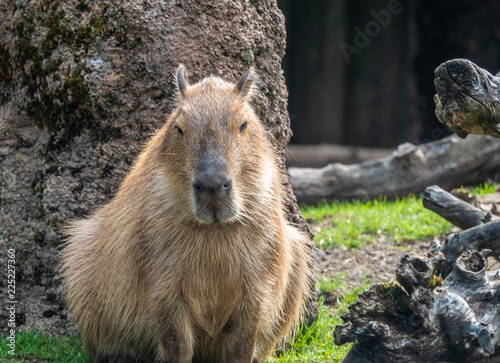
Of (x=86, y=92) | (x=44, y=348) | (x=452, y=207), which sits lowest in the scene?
(x=44, y=348)

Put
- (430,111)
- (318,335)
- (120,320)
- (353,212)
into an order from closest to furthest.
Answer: (120,320) < (318,335) < (353,212) < (430,111)

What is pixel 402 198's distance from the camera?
24.9 ft

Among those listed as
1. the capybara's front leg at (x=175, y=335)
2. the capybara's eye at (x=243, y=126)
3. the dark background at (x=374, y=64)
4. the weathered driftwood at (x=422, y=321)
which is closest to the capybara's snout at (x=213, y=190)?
the capybara's eye at (x=243, y=126)

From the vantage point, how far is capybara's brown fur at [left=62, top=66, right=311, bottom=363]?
3.35 metres

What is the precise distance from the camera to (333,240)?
6.08 meters

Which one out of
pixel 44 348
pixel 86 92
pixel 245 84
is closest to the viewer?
pixel 245 84

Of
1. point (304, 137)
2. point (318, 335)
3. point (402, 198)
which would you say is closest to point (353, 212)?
point (402, 198)

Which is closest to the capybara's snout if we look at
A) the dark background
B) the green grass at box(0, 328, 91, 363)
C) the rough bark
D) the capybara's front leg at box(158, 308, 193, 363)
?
the capybara's front leg at box(158, 308, 193, 363)

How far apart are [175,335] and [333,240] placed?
2.87m

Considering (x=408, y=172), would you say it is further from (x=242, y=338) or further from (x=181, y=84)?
(x=181, y=84)

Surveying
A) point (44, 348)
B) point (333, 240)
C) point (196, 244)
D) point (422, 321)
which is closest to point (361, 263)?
point (333, 240)

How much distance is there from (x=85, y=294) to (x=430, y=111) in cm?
964

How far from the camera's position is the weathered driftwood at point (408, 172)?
24.5ft

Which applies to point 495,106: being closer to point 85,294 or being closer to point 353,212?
point 85,294
